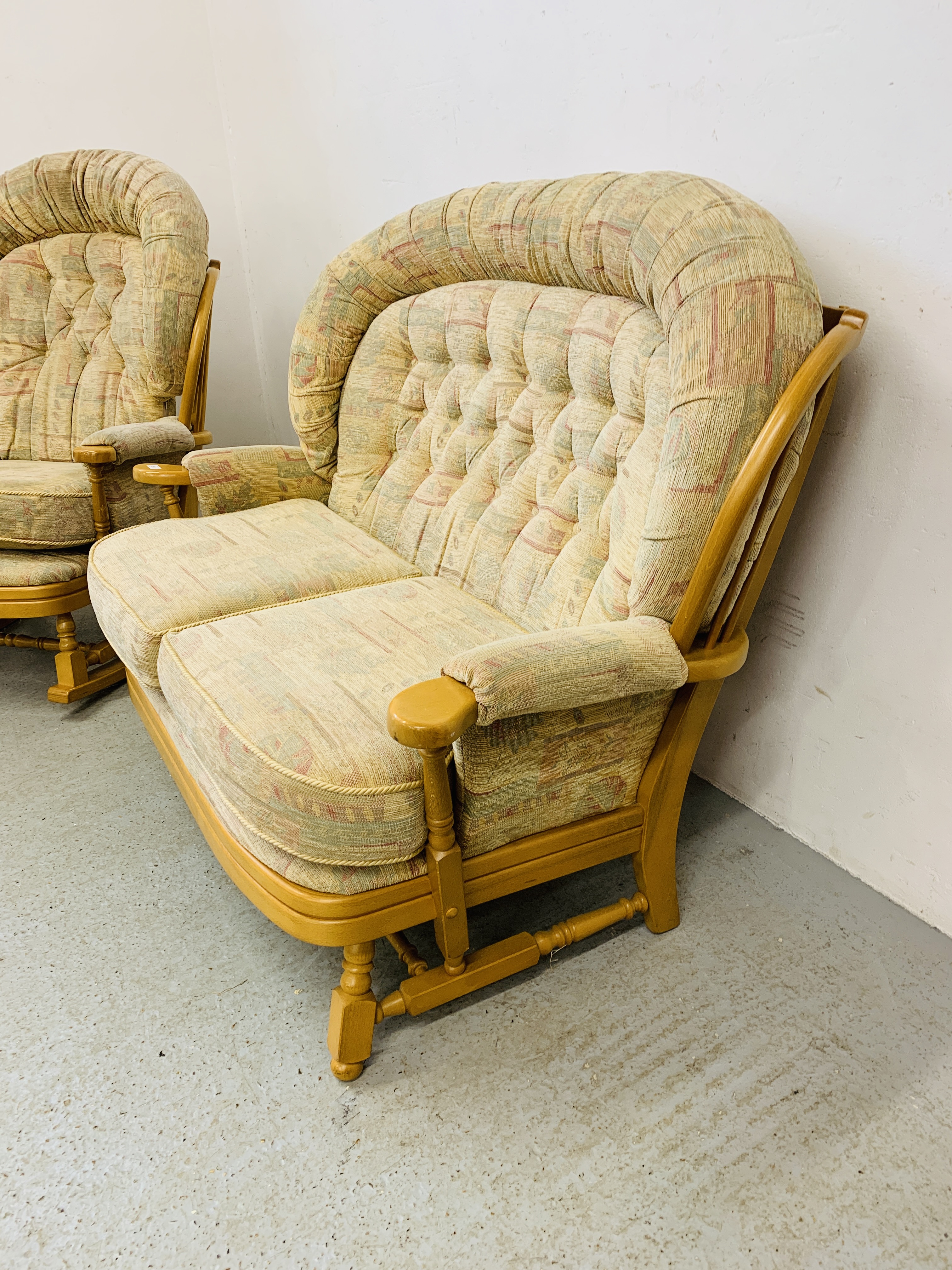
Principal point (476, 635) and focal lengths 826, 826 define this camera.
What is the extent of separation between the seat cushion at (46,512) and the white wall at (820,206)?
1.23 metres

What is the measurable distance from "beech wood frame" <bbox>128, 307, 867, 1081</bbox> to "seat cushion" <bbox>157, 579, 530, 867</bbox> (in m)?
0.06

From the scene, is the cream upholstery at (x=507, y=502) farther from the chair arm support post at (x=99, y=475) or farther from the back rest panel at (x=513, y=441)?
the chair arm support post at (x=99, y=475)

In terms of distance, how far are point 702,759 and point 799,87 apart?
128 centimetres

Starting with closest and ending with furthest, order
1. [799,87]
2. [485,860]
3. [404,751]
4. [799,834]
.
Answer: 1. [404,751]
2. [485,860]
3. [799,87]
4. [799,834]

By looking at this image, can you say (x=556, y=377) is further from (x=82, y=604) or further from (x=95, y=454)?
(x=82, y=604)

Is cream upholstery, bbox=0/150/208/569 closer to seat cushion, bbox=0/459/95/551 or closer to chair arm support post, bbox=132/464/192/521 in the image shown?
seat cushion, bbox=0/459/95/551

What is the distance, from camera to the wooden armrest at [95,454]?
6.79 feet

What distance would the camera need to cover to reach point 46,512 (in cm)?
213

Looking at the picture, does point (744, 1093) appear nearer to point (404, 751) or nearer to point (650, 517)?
point (404, 751)

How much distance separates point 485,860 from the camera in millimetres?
1215

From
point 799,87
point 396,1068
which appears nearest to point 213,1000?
point 396,1068

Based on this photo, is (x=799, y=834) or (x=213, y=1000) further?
(x=799, y=834)

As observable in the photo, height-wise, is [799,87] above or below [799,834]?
above

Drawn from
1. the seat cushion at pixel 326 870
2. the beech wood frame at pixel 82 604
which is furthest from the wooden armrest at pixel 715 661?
the beech wood frame at pixel 82 604
